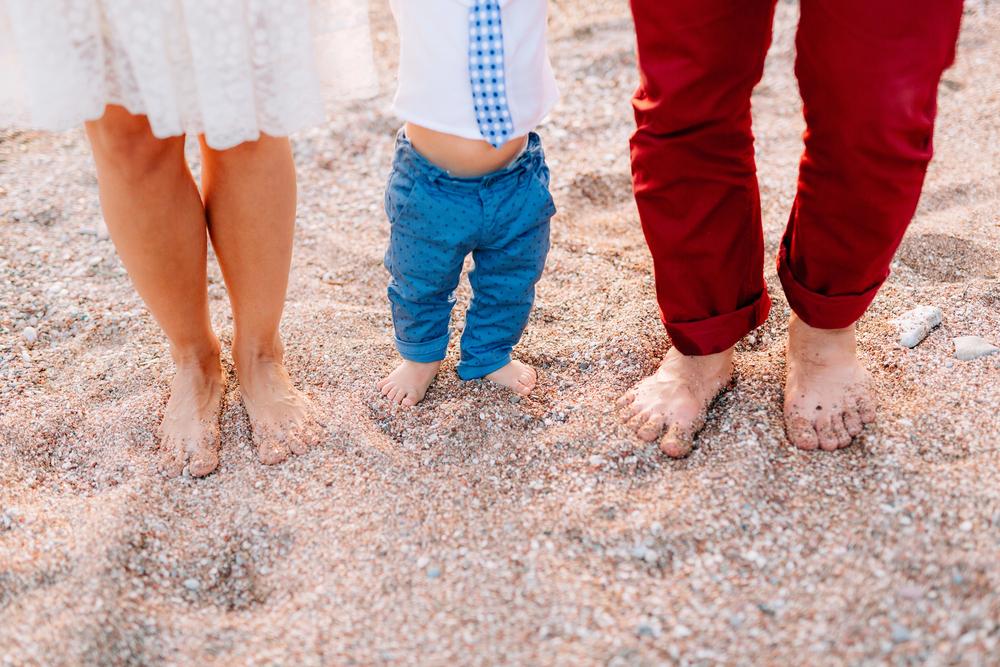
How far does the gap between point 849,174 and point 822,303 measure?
0.28m

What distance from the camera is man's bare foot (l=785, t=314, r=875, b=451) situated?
1.79 meters

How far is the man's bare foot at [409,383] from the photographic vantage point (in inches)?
78.4

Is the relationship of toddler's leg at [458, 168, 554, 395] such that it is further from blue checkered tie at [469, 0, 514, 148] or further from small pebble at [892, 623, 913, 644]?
small pebble at [892, 623, 913, 644]

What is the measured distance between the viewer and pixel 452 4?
157 cm

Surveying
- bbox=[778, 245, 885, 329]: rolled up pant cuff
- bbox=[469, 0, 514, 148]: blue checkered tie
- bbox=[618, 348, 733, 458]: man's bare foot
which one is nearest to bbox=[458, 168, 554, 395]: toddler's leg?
bbox=[469, 0, 514, 148]: blue checkered tie

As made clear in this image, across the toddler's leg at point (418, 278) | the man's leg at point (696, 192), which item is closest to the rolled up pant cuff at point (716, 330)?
the man's leg at point (696, 192)

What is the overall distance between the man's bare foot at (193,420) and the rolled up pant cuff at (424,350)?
0.42 meters

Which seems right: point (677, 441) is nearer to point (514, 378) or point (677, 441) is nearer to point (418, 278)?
point (514, 378)

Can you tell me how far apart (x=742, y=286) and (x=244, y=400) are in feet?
3.55

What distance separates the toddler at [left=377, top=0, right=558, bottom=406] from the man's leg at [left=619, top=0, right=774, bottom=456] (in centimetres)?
21

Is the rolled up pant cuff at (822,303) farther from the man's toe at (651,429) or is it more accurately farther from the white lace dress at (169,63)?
the white lace dress at (169,63)

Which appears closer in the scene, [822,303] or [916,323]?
[822,303]

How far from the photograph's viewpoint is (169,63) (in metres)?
1.45

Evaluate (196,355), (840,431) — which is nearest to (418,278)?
(196,355)
